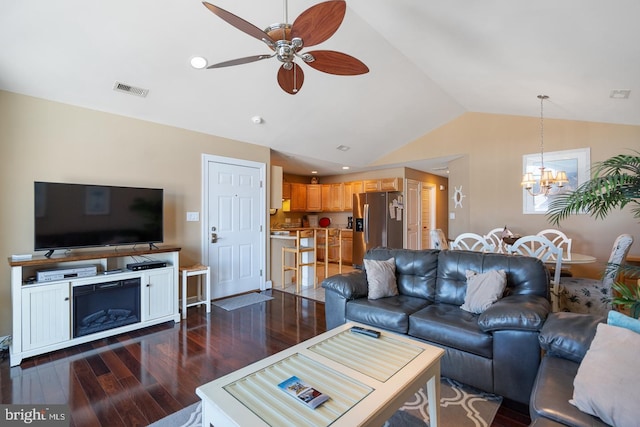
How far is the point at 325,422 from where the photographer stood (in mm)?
1135

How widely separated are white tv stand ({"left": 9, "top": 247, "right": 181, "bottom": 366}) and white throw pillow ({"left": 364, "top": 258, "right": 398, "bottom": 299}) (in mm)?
2270

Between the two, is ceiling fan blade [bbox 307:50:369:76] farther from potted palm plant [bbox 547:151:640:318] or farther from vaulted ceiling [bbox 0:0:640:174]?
potted palm plant [bbox 547:151:640:318]

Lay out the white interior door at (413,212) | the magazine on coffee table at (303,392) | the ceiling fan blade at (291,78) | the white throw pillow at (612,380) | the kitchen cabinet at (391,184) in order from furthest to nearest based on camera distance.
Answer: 1. the white interior door at (413,212)
2. the kitchen cabinet at (391,184)
3. the ceiling fan blade at (291,78)
4. the magazine on coffee table at (303,392)
5. the white throw pillow at (612,380)

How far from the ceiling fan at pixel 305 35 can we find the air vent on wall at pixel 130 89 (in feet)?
5.95

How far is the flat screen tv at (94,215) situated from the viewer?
9.14ft

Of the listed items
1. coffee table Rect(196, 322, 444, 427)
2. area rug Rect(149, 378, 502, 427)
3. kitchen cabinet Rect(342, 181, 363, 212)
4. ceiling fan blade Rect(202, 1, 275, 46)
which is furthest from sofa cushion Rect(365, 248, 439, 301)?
kitchen cabinet Rect(342, 181, 363, 212)

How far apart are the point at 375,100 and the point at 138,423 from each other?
434cm

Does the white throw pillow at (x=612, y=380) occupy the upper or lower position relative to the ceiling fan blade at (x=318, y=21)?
lower

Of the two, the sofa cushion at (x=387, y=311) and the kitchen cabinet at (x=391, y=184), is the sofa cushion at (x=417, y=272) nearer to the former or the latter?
the sofa cushion at (x=387, y=311)

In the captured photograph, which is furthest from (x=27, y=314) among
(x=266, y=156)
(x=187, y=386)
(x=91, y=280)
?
(x=266, y=156)

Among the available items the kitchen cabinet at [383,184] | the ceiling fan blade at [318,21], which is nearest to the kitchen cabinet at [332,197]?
the kitchen cabinet at [383,184]

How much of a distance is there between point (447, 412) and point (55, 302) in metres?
3.34

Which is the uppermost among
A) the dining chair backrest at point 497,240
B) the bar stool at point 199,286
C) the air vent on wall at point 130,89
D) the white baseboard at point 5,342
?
the air vent on wall at point 130,89

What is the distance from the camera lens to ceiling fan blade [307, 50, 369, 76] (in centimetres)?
196
